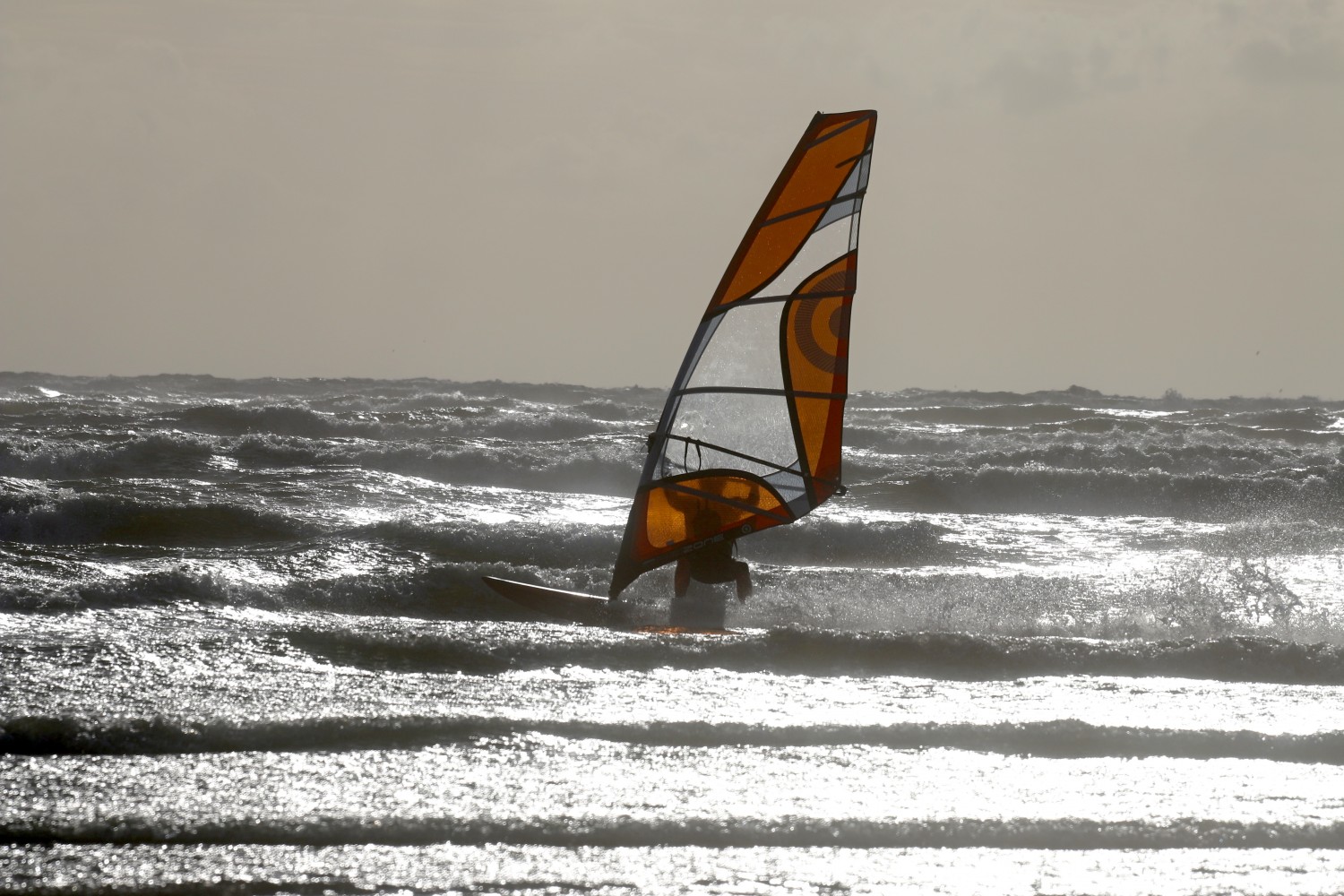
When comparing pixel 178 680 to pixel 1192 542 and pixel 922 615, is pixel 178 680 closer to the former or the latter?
pixel 922 615

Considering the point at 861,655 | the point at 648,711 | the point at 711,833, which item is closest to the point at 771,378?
the point at 861,655

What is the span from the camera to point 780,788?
4016mm

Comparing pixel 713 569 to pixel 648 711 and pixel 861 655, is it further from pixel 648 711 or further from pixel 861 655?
pixel 648 711

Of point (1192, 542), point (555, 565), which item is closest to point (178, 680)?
point (555, 565)

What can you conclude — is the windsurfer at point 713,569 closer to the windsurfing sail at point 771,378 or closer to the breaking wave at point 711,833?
the windsurfing sail at point 771,378

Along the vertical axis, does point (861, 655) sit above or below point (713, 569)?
below

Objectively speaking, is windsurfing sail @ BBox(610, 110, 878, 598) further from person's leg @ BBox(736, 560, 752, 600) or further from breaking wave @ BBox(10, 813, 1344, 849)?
breaking wave @ BBox(10, 813, 1344, 849)

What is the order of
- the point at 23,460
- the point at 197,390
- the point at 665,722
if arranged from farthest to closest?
the point at 197,390 → the point at 23,460 → the point at 665,722

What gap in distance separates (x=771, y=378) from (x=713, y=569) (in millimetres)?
1159

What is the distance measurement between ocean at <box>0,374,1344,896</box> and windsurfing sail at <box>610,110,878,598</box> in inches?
26.5

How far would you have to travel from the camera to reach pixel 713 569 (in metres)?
7.44

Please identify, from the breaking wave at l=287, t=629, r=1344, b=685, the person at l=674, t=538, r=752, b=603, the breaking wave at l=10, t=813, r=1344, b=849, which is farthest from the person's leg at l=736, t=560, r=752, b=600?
the breaking wave at l=10, t=813, r=1344, b=849

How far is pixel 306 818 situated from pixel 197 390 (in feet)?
113

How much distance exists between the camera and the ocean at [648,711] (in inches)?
137
